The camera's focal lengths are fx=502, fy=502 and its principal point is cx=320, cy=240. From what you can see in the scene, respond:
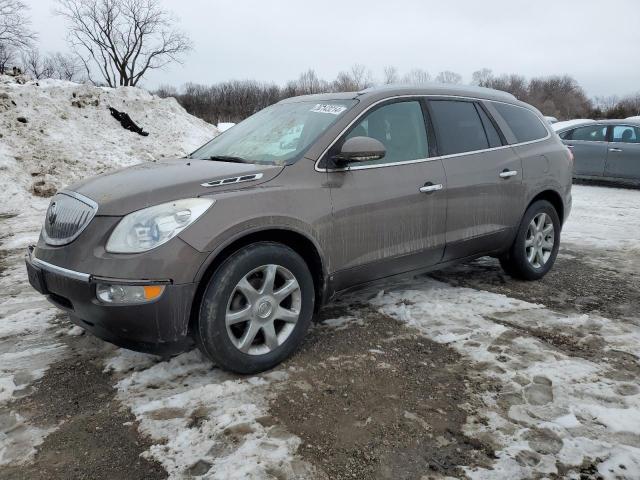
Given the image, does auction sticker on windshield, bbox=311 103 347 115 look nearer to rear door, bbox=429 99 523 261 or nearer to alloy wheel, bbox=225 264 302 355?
rear door, bbox=429 99 523 261

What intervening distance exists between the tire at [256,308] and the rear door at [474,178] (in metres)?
1.50

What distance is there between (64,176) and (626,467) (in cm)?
1121

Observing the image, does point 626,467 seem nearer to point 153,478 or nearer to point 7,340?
point 153,478

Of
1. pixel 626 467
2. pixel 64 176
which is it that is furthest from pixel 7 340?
pixel 64 176

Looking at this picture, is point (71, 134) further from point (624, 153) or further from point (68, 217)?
point (624, 153)

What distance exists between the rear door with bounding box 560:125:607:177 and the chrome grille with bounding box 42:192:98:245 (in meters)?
12.0

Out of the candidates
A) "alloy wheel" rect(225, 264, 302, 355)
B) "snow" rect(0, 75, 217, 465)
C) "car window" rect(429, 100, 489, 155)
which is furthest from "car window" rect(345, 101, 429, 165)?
"snow" rect(0, 75, 217, 465)

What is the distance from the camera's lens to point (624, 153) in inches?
452

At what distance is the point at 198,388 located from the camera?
9.20 feet

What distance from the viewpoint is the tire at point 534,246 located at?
180 inches

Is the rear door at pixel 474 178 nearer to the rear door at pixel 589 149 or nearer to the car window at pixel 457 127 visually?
the car window at pixel 457 127

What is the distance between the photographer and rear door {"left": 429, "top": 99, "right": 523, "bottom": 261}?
12.8ft

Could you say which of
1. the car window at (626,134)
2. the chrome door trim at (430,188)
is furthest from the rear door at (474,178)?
the car window at (626,134)

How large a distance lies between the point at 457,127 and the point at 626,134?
9782 mm
